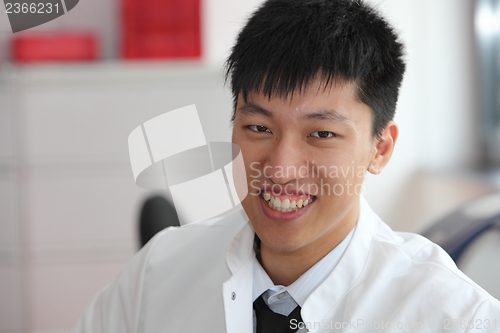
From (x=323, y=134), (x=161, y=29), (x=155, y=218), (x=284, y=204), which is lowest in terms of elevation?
(x=155, y=218)

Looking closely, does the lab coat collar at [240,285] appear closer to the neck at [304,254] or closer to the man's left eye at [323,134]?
the neck at [304,254]

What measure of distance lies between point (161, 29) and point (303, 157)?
1911mm

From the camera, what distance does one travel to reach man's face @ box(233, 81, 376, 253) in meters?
0.89

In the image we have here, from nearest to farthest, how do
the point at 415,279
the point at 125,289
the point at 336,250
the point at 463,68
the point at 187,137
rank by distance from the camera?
the point at 415,279 → the point at 336,250 → the point at 125,289 → the point at 187,137 → the point at 463,68

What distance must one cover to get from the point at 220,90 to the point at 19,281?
137 cm

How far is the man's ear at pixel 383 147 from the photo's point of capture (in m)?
0.99

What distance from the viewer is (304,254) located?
101 cm

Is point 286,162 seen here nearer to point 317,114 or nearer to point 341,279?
point 317,114

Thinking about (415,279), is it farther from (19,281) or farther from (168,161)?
(19,281)

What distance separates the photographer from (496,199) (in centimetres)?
121

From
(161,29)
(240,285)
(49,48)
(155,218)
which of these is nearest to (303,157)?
(240,285)

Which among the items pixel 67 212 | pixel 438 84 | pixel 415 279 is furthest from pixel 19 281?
pixel 438 84

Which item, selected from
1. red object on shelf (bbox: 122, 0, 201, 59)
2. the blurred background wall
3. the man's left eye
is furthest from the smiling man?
red object on shelf (bbox: 122, 0, 201, 59)

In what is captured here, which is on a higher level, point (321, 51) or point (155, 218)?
point (321, 51)
